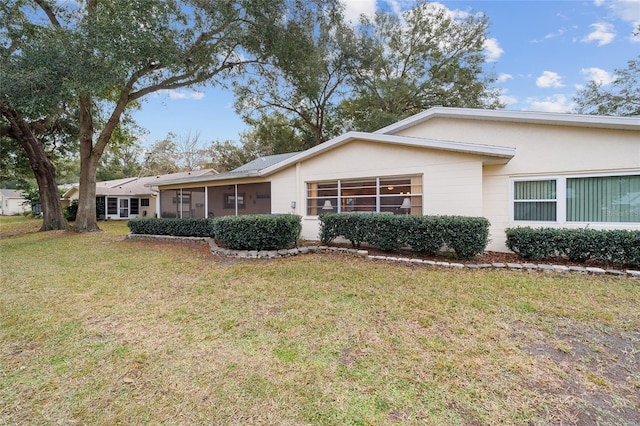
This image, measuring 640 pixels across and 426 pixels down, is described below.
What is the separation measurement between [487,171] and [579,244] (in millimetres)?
2801

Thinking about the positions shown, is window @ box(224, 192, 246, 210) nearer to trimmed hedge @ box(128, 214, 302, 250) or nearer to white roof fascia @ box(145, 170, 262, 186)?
white roof fascia @ box(145, 170, 262, 186)

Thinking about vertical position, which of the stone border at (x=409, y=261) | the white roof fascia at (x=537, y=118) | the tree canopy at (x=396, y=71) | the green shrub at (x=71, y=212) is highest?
the tree canopy at (x=396, y=71)

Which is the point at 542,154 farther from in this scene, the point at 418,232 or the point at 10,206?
the point at 10,206

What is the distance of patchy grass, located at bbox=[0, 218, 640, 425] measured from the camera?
2.19 m

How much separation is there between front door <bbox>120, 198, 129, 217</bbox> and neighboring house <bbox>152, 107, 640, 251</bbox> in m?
21.2

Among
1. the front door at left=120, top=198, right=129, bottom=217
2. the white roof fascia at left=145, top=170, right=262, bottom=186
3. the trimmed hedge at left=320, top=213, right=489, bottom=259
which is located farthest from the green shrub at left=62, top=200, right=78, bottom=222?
the trimmed hedge at left=320, top=213, right=489, bottom=259

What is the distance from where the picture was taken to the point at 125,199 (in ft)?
82.4

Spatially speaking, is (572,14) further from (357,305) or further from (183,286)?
(183,286)

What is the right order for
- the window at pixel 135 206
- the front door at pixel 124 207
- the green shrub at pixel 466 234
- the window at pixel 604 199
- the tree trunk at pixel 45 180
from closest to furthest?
the green shrub at pixel 466 234 → the window at pixel 604 199 → the tree trunk at pixel 45 180 → the front door at pixel 124 207 → the window at pixel 135 206

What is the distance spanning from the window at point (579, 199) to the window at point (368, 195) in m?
2.73

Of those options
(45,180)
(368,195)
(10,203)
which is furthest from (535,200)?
(10,203)

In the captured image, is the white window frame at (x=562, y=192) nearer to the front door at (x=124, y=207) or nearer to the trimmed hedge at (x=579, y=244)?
the trimmed hedge at (x=579, y=244)

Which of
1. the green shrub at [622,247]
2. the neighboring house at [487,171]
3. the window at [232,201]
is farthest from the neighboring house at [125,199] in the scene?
the green shrub at [622,247]

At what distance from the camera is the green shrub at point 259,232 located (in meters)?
7.75
